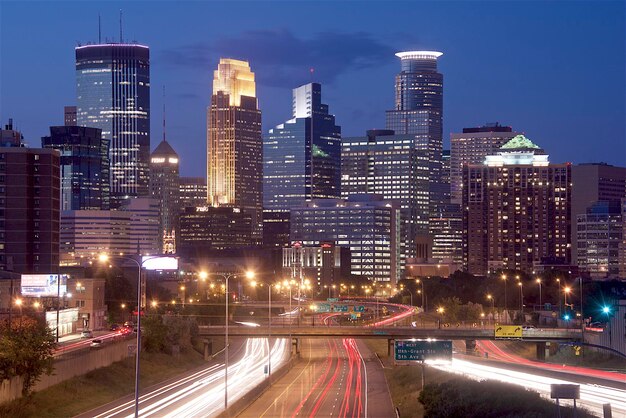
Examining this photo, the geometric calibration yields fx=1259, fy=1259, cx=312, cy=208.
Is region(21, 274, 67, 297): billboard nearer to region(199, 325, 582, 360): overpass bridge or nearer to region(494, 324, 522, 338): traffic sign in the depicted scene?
region(199, 325, 582, 360): overpass bridge

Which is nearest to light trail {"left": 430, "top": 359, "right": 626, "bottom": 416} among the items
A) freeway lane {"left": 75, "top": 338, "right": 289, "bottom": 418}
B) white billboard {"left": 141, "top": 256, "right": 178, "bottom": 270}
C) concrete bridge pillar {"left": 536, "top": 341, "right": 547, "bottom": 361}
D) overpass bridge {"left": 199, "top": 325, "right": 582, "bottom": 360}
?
overpass bridge {"left": 199, "top": 325, "right": 582, "bottom": 360}

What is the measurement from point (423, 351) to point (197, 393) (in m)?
18.7

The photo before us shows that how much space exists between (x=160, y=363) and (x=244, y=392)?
27183 mm

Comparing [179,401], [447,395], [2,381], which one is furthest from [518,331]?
[2,381]

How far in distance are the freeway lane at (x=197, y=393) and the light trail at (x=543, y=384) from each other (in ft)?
61.3

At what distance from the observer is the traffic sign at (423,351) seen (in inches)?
4038

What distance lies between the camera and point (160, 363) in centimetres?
12750

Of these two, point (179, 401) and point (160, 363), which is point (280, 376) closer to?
point (160, 363)

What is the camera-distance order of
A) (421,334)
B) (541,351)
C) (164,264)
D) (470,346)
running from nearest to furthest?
(541,351)
(421,334)
(470,346)
(164,264)

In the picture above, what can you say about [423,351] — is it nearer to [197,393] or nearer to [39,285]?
[197,393]

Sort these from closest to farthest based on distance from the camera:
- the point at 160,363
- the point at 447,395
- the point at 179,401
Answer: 1. the point at 447,395
2. the point at 179,401
3. the point at 160,363

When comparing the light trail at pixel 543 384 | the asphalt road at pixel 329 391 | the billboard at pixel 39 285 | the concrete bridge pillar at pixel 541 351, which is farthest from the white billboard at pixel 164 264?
the light trail at pixel 543 384

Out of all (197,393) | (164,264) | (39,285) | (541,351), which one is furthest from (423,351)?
(164,264)

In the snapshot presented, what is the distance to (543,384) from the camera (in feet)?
294
